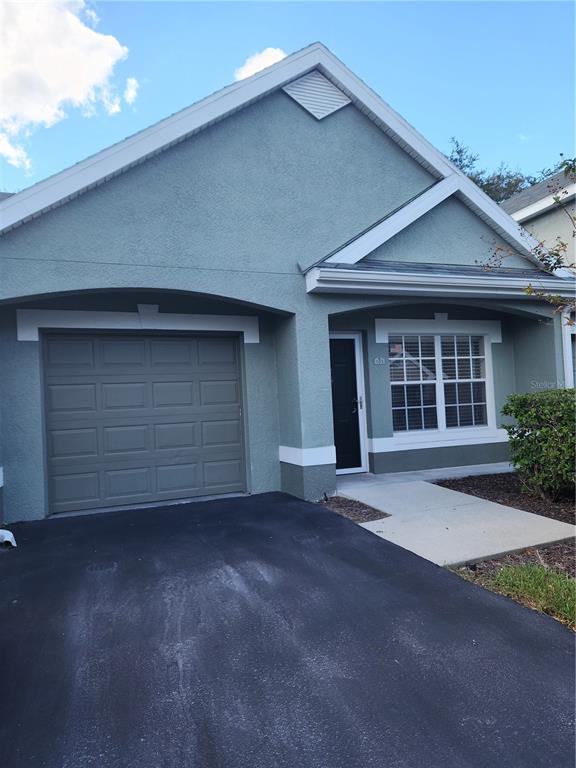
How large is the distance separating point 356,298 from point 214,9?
15.2ft

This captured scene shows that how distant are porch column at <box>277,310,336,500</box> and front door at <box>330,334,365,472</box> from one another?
1.25 m

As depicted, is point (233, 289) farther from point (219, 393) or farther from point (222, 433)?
point (222, 433)

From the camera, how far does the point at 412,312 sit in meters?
8.66

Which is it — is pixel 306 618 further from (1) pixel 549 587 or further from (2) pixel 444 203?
(2) pixel 444 203

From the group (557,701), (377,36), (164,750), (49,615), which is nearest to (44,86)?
(377,36)

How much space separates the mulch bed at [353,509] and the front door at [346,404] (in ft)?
5.10

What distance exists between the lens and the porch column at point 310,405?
687cm

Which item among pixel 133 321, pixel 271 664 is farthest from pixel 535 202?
pixel 271 664

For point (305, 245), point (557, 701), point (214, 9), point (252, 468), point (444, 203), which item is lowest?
point (557, 701)

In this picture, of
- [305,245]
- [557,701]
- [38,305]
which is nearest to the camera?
[557,701]

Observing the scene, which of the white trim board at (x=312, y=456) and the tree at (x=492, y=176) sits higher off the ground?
the tree at (x=492, y=176)

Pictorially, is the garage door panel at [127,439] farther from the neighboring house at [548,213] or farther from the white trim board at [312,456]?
the neighboring house at [548,213]

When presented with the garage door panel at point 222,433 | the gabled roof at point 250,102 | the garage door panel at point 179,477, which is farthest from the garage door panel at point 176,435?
the gabled roof at point 250,102

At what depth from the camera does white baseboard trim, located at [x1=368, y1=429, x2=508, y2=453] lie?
8.38m
